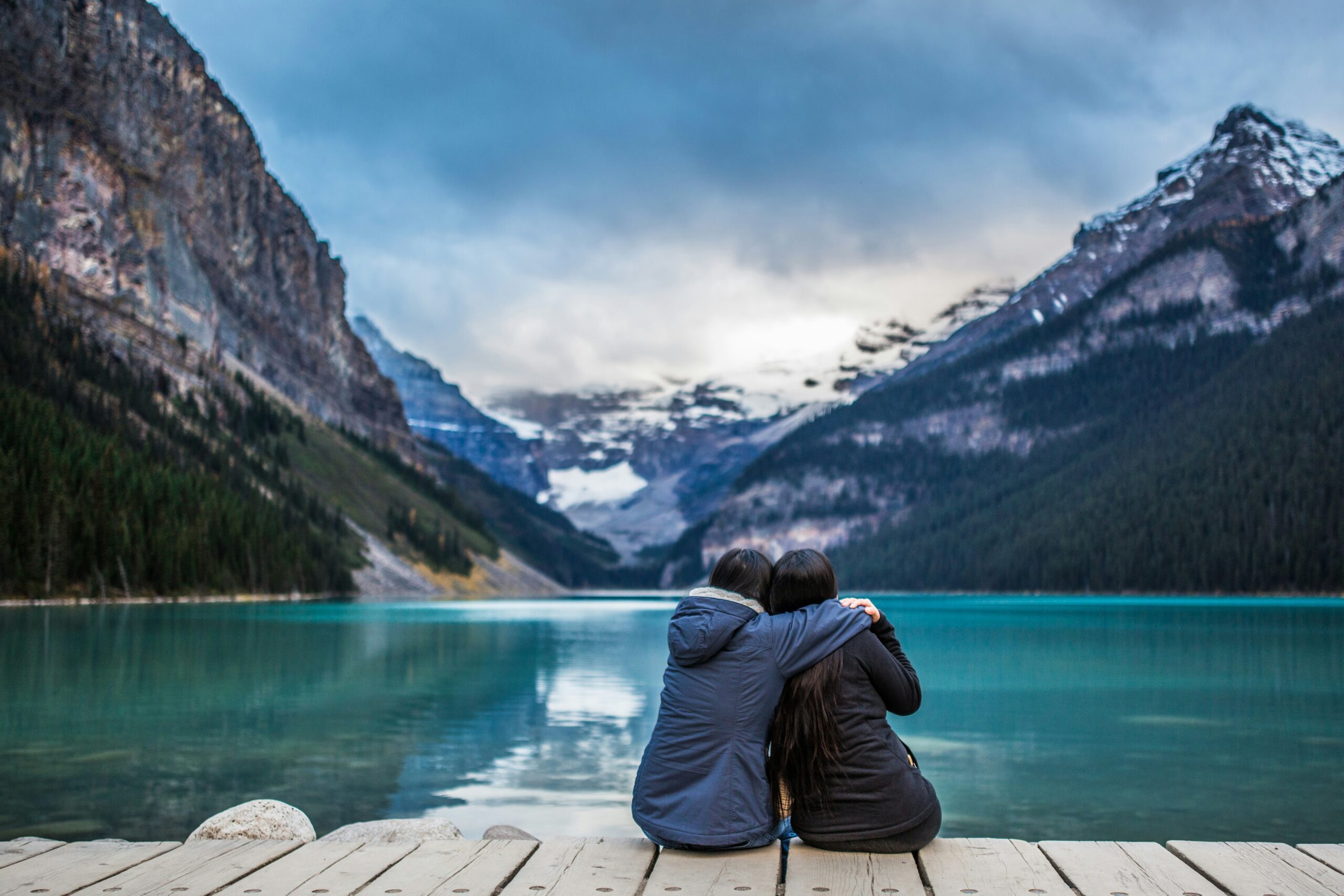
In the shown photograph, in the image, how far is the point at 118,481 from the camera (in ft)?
319

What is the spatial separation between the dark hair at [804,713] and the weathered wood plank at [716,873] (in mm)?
414

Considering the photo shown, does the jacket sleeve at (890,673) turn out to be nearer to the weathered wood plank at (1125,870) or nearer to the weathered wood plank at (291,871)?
the weathered wood plank at (1125,870)

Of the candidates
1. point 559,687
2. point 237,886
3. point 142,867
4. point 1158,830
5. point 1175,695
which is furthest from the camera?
point 559,687

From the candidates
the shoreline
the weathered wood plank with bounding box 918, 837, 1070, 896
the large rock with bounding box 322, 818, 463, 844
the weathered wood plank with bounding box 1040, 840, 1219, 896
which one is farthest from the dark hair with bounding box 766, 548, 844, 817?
the shoreline

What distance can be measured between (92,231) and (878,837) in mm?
166432

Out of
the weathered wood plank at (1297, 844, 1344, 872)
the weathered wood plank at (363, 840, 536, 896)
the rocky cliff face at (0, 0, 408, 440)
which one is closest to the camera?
the weathered wood plank at (363, 840, 536, 896)

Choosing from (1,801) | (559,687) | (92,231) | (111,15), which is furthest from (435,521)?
(1,801)

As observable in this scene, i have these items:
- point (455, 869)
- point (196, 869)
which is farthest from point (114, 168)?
point (455, 869)

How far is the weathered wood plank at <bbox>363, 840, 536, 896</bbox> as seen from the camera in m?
6.07

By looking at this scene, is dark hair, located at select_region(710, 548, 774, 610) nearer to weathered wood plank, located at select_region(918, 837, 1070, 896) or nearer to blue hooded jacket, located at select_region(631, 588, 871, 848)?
blue hooded jacket, located at select_region(631, 588, 871, 848)

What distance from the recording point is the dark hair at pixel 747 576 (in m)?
7.22

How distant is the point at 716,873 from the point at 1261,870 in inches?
121

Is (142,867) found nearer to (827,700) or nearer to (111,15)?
(827,700)

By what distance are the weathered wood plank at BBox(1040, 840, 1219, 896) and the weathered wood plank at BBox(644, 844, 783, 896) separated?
1664mm
